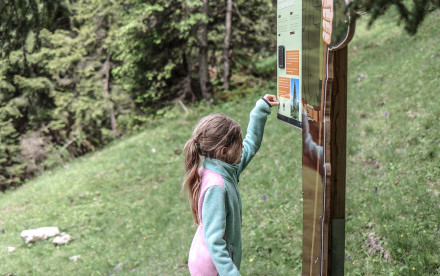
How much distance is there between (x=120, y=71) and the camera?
14.0 meters

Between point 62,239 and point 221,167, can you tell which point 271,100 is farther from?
point 62,239

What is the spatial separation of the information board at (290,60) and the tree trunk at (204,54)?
934 centimetres

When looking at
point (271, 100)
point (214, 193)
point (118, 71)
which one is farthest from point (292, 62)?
point (118, 71)

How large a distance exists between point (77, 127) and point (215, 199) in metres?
14.9

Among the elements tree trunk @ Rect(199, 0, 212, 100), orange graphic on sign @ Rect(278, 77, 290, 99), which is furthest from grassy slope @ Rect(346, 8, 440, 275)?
tree trunk @ Rect(199, 0, 212, 100)

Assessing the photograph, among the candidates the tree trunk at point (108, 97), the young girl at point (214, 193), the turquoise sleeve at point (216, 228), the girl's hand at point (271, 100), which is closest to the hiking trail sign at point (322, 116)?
the girl's hand at point (271, 100)

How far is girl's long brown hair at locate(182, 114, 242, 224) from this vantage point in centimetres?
259

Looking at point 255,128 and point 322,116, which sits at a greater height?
point 322,116

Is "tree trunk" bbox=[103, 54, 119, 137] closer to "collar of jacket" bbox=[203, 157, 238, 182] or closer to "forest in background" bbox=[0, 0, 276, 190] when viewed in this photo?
"forest in background" bbox=[0, 0, 276, 190]

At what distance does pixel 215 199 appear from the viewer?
7.81 ft

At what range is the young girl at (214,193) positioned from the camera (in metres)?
2.36

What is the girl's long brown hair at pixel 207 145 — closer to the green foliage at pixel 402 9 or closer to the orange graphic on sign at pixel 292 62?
the orange graphic on sign at pixel 292 62

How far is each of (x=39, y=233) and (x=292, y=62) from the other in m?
6.88

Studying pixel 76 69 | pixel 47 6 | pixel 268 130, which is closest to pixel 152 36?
pixel 76 69
